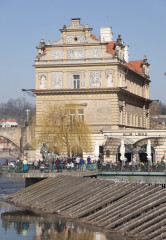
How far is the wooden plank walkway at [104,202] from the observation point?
41.8 meters

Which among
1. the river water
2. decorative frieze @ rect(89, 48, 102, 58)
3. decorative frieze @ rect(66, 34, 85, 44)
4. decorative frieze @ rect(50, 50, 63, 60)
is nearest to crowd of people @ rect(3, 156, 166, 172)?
the river water

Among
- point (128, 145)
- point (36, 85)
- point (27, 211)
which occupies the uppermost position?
point (36, 85)

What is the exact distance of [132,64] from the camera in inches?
4237

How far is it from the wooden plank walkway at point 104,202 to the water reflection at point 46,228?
1029 mm

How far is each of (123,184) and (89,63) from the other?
121 ft

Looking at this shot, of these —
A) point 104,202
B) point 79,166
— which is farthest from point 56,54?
point 104,202

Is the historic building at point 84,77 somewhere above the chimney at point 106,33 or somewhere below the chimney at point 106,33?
below

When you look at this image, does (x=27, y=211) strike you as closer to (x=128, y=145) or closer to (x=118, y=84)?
(x=128, y=145)

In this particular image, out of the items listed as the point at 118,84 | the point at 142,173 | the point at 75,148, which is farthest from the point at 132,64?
the point at 142,173

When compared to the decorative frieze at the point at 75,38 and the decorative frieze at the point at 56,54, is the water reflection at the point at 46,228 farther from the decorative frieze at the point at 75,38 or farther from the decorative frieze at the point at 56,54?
the decorative frieze at the point at 75,38

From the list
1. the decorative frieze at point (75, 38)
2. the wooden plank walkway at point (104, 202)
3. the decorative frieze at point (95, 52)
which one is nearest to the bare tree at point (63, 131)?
the decorative frieze at point (95, 52)

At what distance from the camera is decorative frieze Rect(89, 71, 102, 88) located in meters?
86.6

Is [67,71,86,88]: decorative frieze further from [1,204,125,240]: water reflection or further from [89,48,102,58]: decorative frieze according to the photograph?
[1,204,125,240]: water reflection

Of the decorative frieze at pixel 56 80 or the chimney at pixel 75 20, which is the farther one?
the decorative frieze at pixel 56 80
